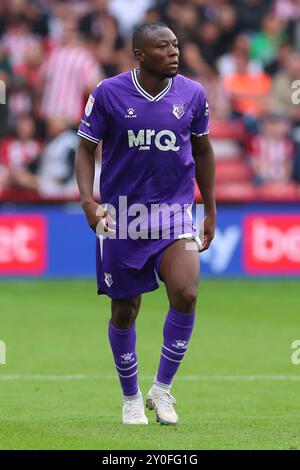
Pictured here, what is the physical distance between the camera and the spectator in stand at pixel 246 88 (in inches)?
816

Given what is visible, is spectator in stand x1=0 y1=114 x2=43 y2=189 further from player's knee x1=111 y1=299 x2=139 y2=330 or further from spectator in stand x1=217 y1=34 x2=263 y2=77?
player's knee x1=111 y1=299 x2=139 y2=330

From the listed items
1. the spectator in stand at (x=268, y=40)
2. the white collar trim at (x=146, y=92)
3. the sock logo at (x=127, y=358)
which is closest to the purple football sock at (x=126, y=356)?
the sock logo at (x=127, y=358)

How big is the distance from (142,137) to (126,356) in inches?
53.1

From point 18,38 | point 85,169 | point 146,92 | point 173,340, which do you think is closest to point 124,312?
point 173,340

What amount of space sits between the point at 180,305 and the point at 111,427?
0.82 metres

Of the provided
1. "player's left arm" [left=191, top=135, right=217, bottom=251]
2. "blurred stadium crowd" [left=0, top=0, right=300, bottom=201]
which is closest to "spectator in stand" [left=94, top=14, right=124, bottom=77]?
"blurred stadium crowd" [left=0, top=0, right=300, bottom=201]

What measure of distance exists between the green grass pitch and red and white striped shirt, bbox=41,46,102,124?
3.40 m

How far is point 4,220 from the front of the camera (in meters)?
16.7

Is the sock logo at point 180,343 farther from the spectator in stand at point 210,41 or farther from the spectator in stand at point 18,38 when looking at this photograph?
the spectator in stand at point 210,41

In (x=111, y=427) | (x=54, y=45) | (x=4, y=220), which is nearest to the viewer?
(x=111, y=427)
